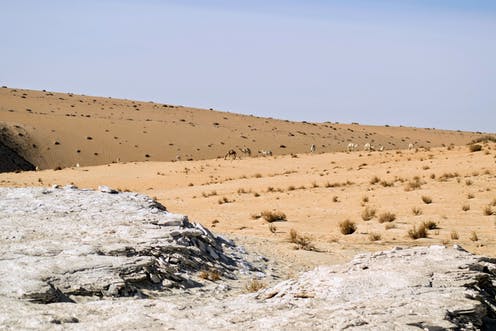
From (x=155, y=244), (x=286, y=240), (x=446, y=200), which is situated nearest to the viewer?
(x=155, y=244)

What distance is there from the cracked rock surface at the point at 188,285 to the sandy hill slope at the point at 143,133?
47.9 m

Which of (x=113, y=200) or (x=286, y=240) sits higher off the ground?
(x=113, y=200)

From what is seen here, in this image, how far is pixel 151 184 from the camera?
127 ft

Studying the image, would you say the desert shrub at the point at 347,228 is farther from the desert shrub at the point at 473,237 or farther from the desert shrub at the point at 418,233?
the desert shrub at the point at 473,237

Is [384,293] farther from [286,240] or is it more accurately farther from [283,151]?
[283,151]

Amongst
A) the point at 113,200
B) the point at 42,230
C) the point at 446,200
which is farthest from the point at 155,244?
the point at 446,200

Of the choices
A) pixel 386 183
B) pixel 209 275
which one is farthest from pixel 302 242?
pixel 386 183

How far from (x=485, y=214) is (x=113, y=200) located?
11.7 m

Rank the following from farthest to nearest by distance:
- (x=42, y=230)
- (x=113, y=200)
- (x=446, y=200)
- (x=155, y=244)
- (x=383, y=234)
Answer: (x=446, y=200) < (x=383, y=234) < (x=113, y=200) < (x=42, y=230) < (x=155, y=244)

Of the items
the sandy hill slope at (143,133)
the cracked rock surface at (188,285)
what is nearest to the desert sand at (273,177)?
the sandy hill slope at (143,133)

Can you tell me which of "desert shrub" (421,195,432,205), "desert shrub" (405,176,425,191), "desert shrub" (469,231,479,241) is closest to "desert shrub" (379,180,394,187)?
"desert shrub" (405,176,425,191)

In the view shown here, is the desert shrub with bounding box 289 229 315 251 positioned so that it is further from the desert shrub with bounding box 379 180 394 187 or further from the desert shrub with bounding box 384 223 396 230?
the desert shrub with bounding box 379 180 394 187

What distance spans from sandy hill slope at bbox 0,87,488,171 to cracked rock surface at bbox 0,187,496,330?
47.9m

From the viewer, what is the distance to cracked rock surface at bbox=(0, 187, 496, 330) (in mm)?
6656
